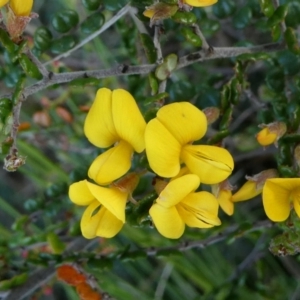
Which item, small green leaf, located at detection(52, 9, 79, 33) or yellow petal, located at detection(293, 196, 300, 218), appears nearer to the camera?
yellow petal, located at detection(293, 196, 300, 218)

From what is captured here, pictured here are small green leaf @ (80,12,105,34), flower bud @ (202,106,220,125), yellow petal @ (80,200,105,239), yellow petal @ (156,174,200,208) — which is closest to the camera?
yellow petal @ (156,174,200,208)

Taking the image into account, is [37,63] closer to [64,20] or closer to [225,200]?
[64,20]

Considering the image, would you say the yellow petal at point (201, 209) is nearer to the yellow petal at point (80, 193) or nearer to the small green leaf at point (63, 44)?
the yellow petal at point (80, 193)

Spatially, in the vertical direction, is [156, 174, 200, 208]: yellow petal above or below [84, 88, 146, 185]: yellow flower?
below

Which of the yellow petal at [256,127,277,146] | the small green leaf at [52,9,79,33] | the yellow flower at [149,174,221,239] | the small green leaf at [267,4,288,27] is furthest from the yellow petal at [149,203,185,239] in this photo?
the small green leaf at [52,9,79,33]

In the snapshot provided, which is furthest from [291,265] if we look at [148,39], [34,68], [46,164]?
[34,68]

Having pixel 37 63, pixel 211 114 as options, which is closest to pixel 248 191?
pixel 211 114

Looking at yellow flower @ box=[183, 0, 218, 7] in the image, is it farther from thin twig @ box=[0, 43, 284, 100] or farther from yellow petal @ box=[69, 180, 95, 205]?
yellow petal @ box=[69, 180, 95, 205]
